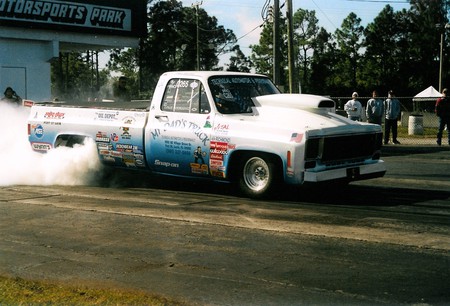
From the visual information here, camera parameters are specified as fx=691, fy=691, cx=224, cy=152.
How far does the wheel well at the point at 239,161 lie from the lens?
968 centimetres

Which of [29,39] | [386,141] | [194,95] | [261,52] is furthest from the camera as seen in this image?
[261,52]

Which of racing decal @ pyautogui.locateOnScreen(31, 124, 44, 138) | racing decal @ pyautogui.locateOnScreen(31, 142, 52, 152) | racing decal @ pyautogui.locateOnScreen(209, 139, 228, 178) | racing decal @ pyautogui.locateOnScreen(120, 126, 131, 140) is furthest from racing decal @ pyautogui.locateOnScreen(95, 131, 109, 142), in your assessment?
racing decal @ pyautogui.locateOnScreen(209, 139, 228, 178)

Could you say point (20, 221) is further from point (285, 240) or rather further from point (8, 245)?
point (285, 240)

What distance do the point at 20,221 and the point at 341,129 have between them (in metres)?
4.52

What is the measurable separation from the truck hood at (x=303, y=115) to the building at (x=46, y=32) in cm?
2034

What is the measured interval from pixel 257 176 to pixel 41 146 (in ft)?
14.5

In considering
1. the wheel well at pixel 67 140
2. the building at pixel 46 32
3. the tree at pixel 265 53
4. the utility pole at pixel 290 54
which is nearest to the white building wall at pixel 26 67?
the building at pixel 46 32

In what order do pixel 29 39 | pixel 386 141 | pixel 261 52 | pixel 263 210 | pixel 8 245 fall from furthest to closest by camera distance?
pixel 261 52, pixel 29 39, pixel 386 141, pixel 263 210, pixel 8 245

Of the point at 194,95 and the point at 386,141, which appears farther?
the point at 386,141

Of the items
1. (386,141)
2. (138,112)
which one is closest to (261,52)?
(386,141)

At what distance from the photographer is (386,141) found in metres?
22.1

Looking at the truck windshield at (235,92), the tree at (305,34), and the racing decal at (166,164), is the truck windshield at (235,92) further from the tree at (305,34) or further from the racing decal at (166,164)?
the tree at (305,34)

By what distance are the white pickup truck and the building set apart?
1827 cm

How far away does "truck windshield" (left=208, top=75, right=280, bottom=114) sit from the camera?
34.4 feet
